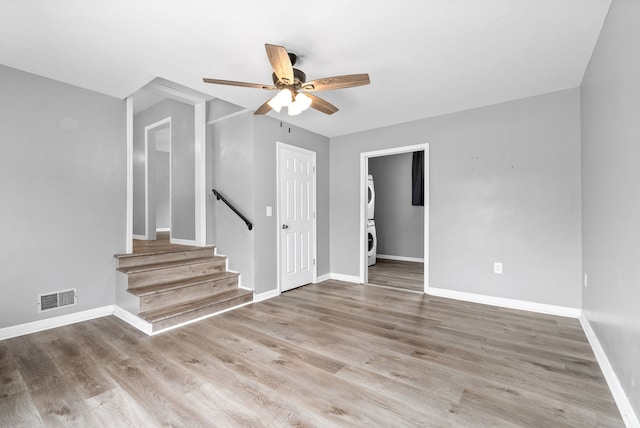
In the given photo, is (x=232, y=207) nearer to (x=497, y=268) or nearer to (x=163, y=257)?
(x=163, y=257)

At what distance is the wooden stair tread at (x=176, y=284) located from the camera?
297 centimetres

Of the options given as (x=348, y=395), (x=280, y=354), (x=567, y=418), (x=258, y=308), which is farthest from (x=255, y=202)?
(x=567, y=418)

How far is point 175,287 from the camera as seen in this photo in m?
3.13

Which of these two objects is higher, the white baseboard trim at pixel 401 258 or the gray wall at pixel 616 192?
the gray wall at pixel 616 192

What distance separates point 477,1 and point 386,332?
2.61 meters

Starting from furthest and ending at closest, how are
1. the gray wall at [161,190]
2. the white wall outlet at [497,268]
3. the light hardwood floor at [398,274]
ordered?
the gray wall at [161,190] → the light hardwood floor at [398,274] → the white wall outlet at [497,268]

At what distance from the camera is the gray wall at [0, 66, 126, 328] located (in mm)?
2609

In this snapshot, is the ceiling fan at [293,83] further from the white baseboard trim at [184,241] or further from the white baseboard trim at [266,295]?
the white baseboard trim at [184,241]

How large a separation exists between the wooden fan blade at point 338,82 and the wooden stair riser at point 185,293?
246 centimetres

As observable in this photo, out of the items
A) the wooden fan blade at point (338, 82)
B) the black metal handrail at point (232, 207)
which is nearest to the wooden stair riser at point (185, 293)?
the black metal handrail at point (232, 207)

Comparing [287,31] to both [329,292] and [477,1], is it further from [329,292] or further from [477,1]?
[329,292]

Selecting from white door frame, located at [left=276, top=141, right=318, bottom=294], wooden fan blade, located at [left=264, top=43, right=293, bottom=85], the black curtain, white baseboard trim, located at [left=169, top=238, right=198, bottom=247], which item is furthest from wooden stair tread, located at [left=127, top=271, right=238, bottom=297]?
the black curtain

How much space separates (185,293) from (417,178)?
486cm

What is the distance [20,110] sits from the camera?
8.73 feet
